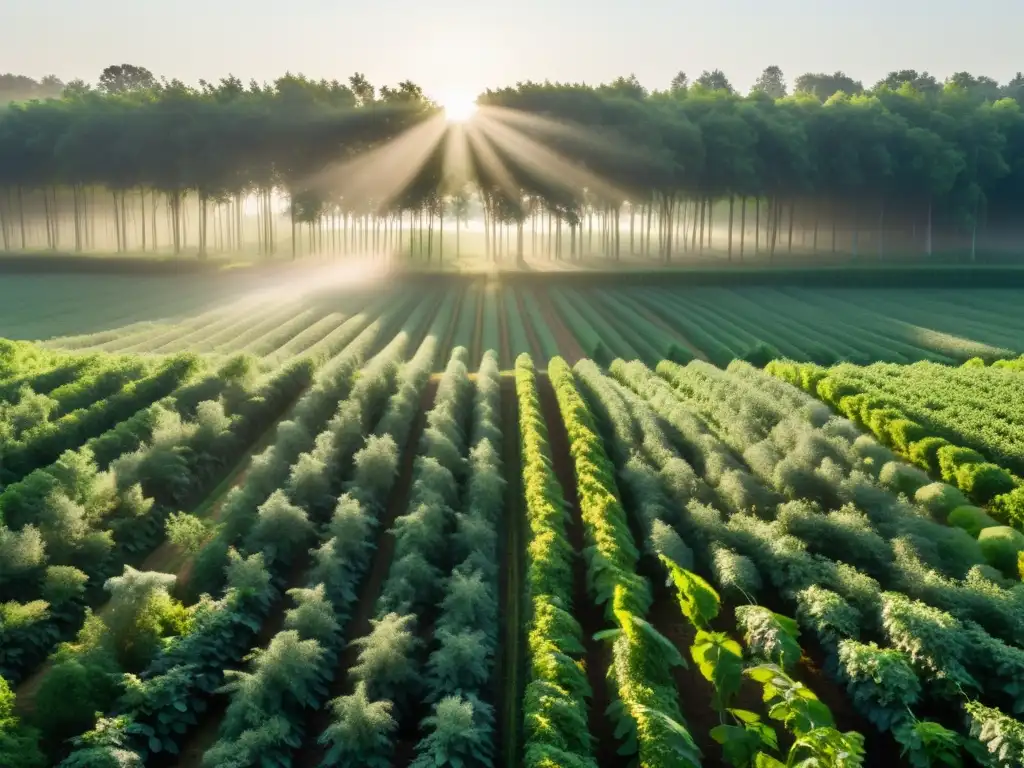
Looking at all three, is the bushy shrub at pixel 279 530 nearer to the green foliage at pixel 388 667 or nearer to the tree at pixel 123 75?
the green foliage at pixel 388 667

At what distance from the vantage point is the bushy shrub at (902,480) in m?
22.2

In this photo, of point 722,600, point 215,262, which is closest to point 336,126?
point 215,262

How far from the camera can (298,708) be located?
14.6 m

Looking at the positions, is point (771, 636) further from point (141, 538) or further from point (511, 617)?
point (141, 538)

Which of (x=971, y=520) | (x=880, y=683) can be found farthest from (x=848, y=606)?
(x=971, y=520)

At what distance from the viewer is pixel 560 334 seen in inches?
2003

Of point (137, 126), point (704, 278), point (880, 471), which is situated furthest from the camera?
point (137, 126)

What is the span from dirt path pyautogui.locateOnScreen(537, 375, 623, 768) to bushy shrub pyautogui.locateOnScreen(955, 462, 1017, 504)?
31.7 ft

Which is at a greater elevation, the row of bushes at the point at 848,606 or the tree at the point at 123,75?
the tree at the point at 123,75

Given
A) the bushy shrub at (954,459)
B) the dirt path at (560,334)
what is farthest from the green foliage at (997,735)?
the dirt path at (560,334)

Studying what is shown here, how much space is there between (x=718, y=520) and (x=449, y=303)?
43893mm

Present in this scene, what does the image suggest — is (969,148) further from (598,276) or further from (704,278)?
(598,276)

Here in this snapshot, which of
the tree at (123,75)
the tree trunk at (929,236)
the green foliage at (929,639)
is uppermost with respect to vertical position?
the tree at (123,75)

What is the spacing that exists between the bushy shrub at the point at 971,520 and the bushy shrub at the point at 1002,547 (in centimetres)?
82
